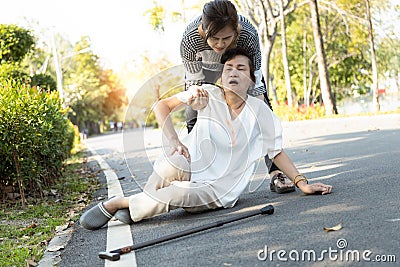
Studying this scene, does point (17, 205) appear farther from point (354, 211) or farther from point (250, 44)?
point (354, 211)

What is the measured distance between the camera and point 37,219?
6.21 meters

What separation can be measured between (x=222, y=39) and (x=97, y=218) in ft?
5.52

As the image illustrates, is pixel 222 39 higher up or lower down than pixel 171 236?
higher up

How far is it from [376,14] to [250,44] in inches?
1373

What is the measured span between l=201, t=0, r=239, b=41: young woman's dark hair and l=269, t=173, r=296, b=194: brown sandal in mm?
1536

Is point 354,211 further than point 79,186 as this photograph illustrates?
No

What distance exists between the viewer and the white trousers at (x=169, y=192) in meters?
4.74

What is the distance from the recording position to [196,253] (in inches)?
143

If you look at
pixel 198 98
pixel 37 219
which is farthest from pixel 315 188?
pixel 37 219

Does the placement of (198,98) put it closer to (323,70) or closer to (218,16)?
(218,16)

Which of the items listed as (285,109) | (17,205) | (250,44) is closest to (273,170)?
(250,44)

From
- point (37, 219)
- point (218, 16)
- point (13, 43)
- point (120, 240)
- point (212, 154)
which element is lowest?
point (37, 219)

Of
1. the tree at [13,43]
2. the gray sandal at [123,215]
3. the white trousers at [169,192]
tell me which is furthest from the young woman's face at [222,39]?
the tree at [13,43]

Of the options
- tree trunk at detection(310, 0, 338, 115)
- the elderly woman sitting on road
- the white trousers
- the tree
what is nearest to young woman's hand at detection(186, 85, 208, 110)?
the elderly woman sitting on road
